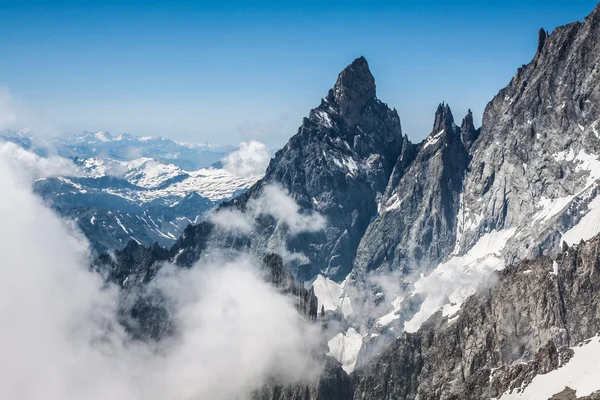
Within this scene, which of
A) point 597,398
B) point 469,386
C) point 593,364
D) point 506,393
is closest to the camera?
point 597,398

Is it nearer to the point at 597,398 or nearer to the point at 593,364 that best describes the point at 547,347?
the point at 593,364

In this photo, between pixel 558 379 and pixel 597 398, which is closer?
pixel 597 398

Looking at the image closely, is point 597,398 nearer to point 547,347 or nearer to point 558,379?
point 558,379

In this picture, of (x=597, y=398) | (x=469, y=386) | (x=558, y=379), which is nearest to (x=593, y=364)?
(x=558, y=379)

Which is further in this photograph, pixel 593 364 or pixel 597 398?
pixel 593 364

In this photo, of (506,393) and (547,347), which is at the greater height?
(547,347)

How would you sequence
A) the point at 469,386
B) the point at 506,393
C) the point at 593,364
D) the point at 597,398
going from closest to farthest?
the point at 597,398, the point at 593,364, the point at 506,393, the point at 469,386

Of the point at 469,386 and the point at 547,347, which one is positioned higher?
the point at 547,347

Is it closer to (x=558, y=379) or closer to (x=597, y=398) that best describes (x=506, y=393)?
(x=558, y=379)

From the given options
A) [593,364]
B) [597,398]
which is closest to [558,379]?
[593,364]
